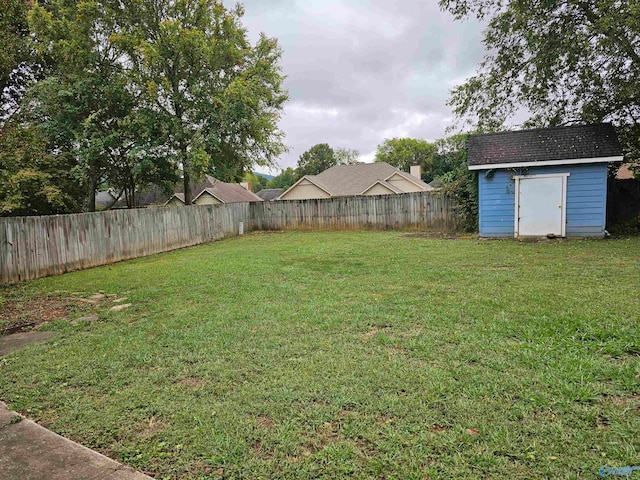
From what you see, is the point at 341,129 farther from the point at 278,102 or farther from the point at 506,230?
the point at 506,230

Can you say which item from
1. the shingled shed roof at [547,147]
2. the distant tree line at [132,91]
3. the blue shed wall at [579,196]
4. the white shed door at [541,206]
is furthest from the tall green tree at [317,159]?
the white shed door at [541,206]

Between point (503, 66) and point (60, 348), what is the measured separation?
Result: 1335 cm

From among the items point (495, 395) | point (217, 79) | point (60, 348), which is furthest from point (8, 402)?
point (217, 79)

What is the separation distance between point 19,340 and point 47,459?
2.51 metres

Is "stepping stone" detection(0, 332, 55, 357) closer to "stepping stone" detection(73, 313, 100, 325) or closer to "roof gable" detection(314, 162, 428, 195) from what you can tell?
"stepping stone" detection(73, 313, 100, 325)

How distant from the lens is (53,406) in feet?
7.79

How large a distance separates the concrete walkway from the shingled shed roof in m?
10.8

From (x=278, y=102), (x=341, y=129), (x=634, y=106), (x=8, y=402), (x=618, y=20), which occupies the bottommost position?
(x=8, y=402)

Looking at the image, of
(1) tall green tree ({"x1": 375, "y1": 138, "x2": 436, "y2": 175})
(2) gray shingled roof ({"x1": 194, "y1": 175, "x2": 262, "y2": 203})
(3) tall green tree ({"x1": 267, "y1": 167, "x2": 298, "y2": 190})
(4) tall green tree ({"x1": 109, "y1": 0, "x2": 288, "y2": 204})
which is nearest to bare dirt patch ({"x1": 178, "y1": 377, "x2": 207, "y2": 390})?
(4) tall green tree ({"x1": 109, "y1": 0, "x2": 288, "y2": 204})

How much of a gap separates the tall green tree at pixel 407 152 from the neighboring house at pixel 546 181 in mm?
46521

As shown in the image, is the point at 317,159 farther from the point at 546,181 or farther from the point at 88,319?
the point at 88,319

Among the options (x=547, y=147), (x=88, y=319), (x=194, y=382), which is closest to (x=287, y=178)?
(x=547, y=147)

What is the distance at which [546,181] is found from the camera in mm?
9922

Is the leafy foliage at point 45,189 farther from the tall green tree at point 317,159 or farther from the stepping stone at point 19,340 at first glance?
the tall green tree at point 317,159
